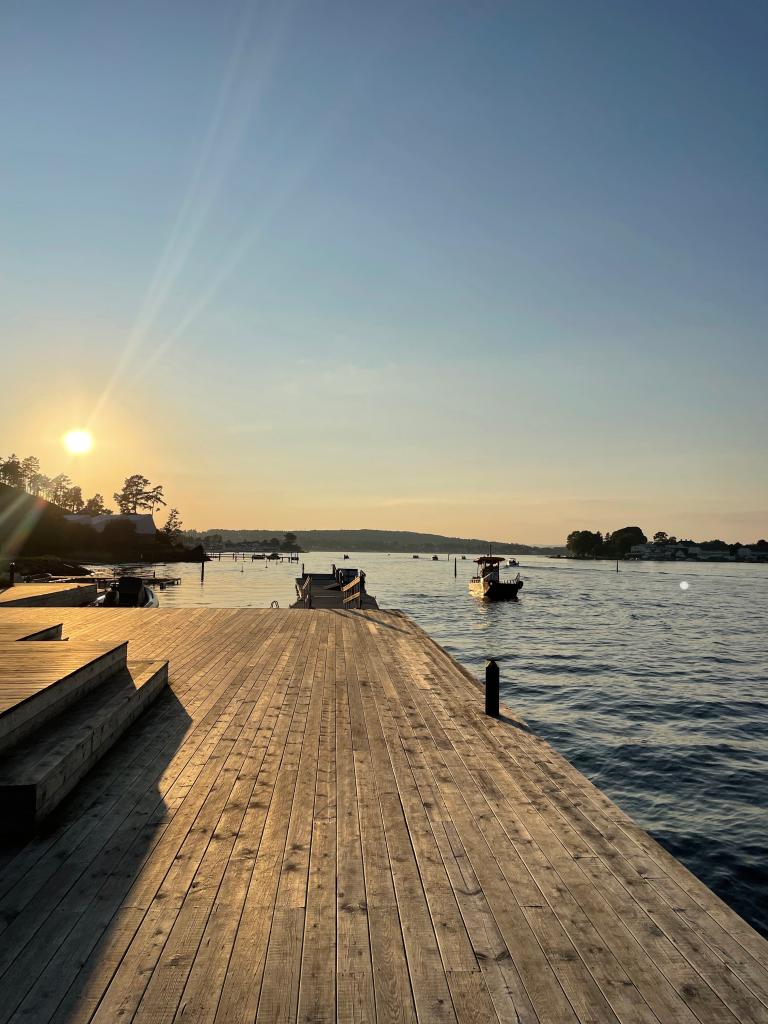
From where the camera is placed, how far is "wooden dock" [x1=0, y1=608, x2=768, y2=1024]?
10.1ft

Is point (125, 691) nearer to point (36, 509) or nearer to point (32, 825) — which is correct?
point (32, 825)

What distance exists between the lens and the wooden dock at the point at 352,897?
3.07 metres

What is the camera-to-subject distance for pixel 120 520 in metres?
114

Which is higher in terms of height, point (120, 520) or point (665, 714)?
point (120, 520)

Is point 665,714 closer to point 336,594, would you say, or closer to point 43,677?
point 43,677

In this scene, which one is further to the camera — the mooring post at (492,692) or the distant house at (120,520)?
the distant house at (120,520)

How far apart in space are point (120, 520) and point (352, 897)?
4742 inches

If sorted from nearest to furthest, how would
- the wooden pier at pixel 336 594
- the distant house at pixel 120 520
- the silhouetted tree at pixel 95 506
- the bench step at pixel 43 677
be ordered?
1. the bench step at pixel 43 677
2. the wooden pier at pixel 336 594
3. the distant house at pixel 120 520
4. the silhouetted tree at pixel 95 506

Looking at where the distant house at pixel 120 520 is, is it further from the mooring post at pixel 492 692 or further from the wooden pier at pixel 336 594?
the mooring post at pixel 492 692

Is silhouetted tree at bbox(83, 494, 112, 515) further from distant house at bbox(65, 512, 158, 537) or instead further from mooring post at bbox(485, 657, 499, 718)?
mooring post at bbox(485, 657, 499, 718)

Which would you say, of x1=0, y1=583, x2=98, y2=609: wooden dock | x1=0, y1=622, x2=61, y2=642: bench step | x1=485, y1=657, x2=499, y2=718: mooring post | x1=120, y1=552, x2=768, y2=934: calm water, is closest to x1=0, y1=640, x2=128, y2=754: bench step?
x1=0, y1=622, x2=61, y2=642: bench step

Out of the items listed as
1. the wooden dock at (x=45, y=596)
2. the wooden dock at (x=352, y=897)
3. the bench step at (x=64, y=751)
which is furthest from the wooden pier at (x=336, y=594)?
the wooden dock at (x=352, y=897)

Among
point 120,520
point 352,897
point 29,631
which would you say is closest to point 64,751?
point 352,897

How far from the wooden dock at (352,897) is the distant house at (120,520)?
11676 centimetres
